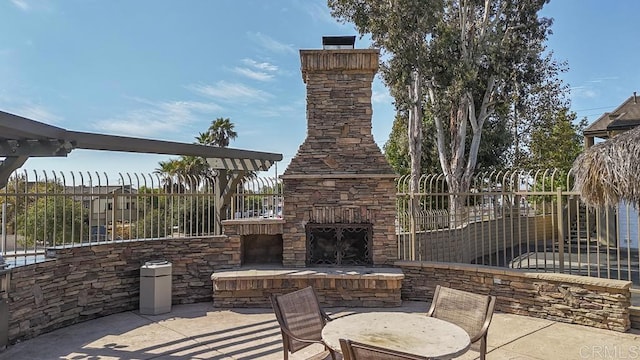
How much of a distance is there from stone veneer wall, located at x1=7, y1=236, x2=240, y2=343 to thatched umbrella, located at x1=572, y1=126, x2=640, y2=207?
506cm

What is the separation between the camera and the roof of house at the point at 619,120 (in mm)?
11242

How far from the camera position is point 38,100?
400 inches

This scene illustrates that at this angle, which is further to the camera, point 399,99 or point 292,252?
point 399,99

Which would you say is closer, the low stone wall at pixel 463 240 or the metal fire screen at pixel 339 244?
the low stone wall at pixel 463 240

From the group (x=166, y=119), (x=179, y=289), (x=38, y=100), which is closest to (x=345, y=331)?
(x=179, y=289)

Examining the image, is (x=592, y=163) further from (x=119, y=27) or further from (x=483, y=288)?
(x=119, y=27)

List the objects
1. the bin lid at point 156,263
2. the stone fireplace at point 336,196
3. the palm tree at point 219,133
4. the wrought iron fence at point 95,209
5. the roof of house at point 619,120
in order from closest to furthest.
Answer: the wrought iron fence at point 95,209 → the bin lid at point 156,263 → the stone fireplace at point 336,196 → the roof of house at point 619,120 → the palm tree at point 219,133

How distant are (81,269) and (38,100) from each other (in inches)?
274

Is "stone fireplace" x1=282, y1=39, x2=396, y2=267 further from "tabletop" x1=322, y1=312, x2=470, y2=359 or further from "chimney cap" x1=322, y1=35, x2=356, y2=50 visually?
"tabletop" x1=322, y1=312, x2=470, y2=359

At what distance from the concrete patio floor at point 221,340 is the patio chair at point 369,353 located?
2.01 m

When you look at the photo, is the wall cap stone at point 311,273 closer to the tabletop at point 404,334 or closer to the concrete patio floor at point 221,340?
the concrete patio floor at point 221,340

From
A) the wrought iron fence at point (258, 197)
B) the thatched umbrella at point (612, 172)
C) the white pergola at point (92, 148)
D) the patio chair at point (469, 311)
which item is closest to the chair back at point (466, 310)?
the patio chair at point (469, 311)

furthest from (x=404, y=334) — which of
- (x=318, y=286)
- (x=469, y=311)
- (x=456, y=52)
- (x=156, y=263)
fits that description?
(x=456, y=52)

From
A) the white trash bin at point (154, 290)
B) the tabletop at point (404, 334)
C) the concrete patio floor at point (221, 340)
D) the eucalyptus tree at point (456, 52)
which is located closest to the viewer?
the tabletop at point (404, 334)
